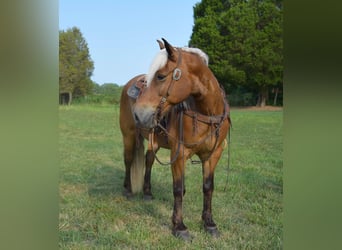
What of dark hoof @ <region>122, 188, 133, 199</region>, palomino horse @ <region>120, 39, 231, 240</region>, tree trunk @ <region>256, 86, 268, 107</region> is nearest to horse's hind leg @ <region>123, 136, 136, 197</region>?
dark hoof @ <region>122, 188, 133, 199</region>

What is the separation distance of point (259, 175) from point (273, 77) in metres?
0.42

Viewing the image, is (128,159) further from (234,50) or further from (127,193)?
(234,50)

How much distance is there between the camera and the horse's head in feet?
3.81

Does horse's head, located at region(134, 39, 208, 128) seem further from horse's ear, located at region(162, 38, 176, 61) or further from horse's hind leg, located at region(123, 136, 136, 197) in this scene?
horse's hind leg, located at region(123, 136, 136, 197)

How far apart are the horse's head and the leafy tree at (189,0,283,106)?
0.51 feet

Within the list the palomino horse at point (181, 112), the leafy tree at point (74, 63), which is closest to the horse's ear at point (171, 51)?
the palomino horse at point (181, 112)

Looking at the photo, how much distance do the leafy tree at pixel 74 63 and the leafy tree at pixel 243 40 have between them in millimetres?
423

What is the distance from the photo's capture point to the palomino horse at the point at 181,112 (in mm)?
1178

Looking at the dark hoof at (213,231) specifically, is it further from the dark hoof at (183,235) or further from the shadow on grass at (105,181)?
the shadow on grass at (105,181)

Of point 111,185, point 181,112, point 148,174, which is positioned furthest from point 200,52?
point 111,185

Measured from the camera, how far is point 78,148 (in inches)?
56.2
